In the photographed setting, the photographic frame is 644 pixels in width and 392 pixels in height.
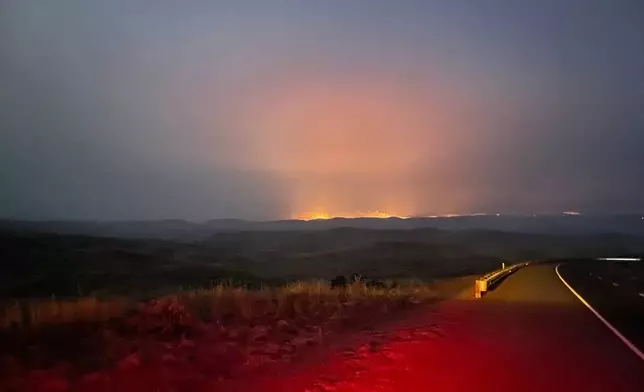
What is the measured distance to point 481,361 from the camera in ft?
44.2

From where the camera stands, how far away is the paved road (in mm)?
11156

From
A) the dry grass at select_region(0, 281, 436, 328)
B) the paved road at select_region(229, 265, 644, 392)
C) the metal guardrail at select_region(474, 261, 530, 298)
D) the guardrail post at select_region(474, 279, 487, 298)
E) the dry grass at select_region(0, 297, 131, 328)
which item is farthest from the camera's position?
the metal guardrail at select_region(474, 261, 530, 298)

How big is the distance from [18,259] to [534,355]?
7005cm

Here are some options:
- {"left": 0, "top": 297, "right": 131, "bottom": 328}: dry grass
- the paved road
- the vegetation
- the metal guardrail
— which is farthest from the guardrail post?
{"left": 0, "top": 297, "right": 131, "bottom": 328}: dry grass

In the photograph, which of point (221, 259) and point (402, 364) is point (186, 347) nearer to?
point (402, 364)

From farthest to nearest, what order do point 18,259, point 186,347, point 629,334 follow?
1. point 18,259
2. point 629,334
3. point 186,347

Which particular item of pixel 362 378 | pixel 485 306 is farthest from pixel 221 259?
pixel 362 378

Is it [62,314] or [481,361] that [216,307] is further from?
[481,361]

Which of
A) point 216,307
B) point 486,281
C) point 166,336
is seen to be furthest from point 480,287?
point 166,336

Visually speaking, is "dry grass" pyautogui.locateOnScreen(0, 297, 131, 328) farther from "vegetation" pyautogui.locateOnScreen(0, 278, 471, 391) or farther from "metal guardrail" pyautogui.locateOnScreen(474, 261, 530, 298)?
"metal guardrail" pyautogui.locateOnScreen(474, 261, 530, 298)

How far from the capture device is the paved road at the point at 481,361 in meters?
11.2

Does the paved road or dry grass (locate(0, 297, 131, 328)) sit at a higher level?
dry grass (locate(0, 297, 131, 328))

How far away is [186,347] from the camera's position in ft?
46.9

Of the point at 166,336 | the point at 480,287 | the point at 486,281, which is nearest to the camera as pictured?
the point at 166,336
